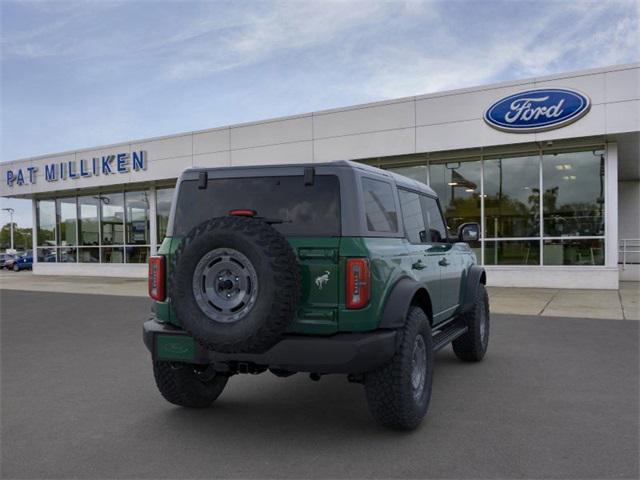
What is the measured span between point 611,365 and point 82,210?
2470 centimetres

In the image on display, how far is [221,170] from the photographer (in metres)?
4.49

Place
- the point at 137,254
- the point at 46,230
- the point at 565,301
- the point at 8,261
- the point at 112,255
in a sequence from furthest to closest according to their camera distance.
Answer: the point at 8,261
the point at 46,230
the point at 112,255
the point at 137,254
the point at 565,301

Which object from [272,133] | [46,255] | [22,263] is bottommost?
[22,263]

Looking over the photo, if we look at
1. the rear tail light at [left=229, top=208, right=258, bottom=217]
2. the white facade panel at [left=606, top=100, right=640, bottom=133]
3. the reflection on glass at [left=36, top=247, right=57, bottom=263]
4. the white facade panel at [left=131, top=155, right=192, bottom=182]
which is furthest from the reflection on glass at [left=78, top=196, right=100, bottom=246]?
the rear tail light at [left=229, top=208, right=258, bottom=217]

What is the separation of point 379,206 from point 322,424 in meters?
1.78

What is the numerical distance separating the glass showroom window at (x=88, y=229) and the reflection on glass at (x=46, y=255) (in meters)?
2.31

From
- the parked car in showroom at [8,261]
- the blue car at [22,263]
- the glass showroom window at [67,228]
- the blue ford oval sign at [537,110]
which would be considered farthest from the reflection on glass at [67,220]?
the blue ford oval sign at [537,110]

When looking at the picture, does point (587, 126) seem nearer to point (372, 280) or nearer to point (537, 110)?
point (537, 110)

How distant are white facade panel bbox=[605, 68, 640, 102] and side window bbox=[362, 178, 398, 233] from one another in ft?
38.4

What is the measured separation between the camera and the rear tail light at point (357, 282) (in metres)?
3.86

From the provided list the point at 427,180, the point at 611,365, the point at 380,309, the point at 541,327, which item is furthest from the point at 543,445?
the point at 427,180

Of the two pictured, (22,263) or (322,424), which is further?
(22,263)

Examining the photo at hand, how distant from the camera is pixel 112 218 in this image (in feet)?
82.1

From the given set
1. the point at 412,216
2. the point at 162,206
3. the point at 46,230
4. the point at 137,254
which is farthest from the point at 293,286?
the point at 46,230
